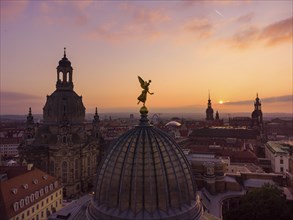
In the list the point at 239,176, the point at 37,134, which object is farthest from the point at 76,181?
the point at 239,176

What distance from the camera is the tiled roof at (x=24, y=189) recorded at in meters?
39.1

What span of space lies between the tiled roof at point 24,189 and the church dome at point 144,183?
82.8ft

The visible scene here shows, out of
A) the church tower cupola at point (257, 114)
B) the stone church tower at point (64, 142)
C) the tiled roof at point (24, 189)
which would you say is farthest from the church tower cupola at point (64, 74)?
the church tower cupola at point (257, 114)

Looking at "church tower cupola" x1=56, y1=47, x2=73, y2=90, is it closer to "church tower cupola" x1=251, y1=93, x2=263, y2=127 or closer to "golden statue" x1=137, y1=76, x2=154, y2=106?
"golden statue" x1=137, y1=76, x2=154, y2=106

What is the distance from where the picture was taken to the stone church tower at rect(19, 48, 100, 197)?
6431 cm

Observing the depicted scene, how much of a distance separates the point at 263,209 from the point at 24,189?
36997 millimetres

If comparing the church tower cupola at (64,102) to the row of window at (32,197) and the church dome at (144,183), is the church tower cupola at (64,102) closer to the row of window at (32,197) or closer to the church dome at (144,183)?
the row of window at (32,197)

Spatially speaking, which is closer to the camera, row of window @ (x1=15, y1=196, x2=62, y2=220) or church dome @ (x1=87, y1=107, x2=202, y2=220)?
church dome @ (x1=87, y1=107, x2=202, y2=220)

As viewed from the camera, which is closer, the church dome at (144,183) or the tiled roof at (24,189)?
the church dome at (144,183)

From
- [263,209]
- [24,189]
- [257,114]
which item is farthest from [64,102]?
[257,114]

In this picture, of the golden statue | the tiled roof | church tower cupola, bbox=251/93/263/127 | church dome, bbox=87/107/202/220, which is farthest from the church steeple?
church tower cupola, bbox=251/93/263/127

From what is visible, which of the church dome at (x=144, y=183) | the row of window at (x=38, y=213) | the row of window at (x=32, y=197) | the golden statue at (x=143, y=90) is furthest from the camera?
the row of window at (x=38, y=213)

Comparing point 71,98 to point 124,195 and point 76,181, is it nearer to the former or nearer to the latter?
point 76,181

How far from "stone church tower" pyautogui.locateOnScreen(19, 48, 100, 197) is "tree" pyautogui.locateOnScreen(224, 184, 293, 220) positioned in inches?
1529
